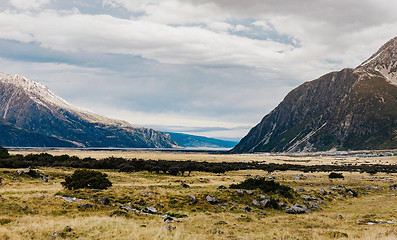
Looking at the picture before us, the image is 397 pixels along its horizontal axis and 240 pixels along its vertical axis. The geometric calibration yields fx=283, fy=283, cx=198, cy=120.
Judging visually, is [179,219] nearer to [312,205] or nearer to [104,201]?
[104,201]

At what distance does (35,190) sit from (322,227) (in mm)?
31536

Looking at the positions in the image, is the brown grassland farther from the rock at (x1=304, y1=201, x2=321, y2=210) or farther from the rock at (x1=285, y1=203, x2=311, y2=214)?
the rock at (x1=285, y1=203, x2=311, y2=214)

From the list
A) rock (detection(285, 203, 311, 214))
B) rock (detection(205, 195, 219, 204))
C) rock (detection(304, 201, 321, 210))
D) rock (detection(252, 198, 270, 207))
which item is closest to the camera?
rock (detection(285, 203, 311, 214))

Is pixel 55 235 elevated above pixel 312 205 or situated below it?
above

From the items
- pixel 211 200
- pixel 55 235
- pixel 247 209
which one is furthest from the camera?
pixel 211 200

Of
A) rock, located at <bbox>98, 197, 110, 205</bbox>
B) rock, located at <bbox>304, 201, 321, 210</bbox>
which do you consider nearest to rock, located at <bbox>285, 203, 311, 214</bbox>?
rock, located at <bbox>304, 201, 321, 210</bbox>

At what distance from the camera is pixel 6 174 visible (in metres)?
41.7

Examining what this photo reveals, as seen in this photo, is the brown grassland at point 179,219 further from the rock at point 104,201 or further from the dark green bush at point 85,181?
the dark green bush at point 85,181

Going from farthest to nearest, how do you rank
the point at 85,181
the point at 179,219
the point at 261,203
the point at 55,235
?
the point at 85,181 → the point at 261,203 → the point at 179,219 → the point at 55,235

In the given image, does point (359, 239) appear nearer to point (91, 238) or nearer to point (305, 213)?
point (305, 213)

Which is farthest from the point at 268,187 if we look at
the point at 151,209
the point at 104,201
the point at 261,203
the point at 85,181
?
the point at 85,181

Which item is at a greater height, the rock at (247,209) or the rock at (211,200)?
the rock at (211,200)

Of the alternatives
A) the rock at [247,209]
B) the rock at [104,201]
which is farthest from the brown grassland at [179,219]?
the rock at [104,201]

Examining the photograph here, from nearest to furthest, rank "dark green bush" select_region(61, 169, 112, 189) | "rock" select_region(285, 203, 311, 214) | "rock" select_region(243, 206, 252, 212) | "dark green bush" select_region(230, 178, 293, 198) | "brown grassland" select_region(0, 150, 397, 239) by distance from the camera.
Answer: "brown grassland" select_region(0, 150, 397, 239), "rock" select_region(243, 206, 252, 212), "rock" select_region(285, 203, 311, 214), "dark green bush" select_region(61, 169, 112, 189), "dark green bush" select_region(230, 178, 293, 198)
